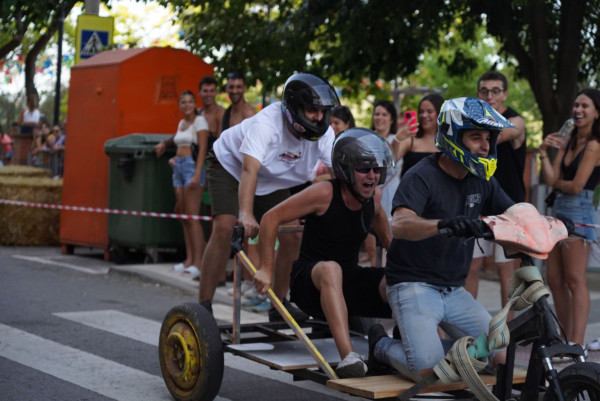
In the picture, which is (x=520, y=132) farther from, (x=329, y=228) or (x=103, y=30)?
(x=103, y=30)

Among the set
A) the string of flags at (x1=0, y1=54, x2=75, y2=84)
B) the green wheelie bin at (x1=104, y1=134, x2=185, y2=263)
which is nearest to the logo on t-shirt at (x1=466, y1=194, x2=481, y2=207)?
the green wheelie bin at (x1=104, y1=134, x2=185, y2=263)

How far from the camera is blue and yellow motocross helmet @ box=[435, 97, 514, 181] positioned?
15.2 feet

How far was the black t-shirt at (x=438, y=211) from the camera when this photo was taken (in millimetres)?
4848

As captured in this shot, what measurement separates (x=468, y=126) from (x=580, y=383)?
4.10 feet

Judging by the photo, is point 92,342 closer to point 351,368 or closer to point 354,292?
point 354,292

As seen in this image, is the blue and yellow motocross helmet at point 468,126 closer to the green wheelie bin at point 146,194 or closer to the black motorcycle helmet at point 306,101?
the black motorcycle helmet at point 306,101

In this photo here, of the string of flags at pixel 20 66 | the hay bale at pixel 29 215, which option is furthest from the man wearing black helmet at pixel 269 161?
the string of flags at pixel 20 66

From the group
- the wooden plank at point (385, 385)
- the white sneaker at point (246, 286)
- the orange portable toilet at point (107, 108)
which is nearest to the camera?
the wooden plank at point (385, 385)

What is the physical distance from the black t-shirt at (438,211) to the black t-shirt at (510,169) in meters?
2.23

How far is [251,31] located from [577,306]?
744cm

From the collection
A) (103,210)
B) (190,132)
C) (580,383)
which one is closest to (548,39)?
(190,132)

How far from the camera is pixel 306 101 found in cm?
625

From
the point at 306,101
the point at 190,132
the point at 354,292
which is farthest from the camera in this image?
the point at 190,132

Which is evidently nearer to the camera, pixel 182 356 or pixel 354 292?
pixel 354 292
